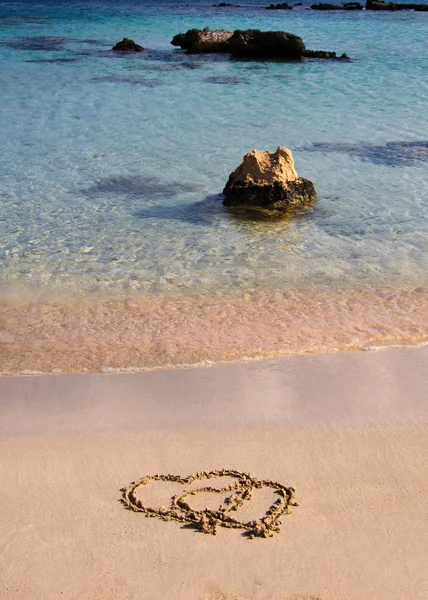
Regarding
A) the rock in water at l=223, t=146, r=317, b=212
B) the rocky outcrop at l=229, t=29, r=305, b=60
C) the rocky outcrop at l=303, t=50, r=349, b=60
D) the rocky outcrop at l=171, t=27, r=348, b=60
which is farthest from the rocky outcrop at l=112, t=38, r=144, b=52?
the rock in water at l=223, t=146, r=317, b=212

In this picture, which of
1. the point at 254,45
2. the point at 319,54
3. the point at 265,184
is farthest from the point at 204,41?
the point at 265,184

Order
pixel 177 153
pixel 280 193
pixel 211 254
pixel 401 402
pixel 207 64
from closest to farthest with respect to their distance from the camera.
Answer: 1. pixel 401 402
2. pixel 211 254
3. pixel 280 193
4. pixel 177 153
5. pixel 207 64

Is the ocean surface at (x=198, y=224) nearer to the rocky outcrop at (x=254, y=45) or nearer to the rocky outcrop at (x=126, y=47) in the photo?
the rocky outcrop at (x=254, y=45)

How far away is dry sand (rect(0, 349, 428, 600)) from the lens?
9.89ft

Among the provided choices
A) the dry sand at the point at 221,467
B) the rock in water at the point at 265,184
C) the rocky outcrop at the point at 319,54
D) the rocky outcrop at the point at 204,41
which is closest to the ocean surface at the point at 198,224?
the rock in water at the point at 265,184

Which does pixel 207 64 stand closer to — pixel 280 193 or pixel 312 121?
pixel 312 121

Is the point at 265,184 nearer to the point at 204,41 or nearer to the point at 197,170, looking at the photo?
the point at 197,170

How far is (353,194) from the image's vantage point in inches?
345

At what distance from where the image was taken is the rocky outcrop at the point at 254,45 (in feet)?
68.0

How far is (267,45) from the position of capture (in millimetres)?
21078

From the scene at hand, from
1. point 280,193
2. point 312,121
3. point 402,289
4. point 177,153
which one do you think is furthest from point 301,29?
point 402,289

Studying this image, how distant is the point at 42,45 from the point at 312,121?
47.0 ft

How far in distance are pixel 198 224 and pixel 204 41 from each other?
1581 centimetres

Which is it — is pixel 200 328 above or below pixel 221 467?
below
